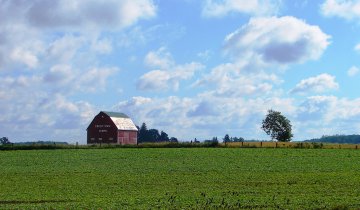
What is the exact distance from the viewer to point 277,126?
178 m

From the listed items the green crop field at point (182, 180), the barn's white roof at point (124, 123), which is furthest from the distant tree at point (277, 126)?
the green crop field at point (182, 180)

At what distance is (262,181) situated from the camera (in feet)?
148

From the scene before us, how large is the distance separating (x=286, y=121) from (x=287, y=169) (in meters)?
120

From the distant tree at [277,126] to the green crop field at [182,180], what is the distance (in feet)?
306

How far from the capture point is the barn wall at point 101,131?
13962 cm

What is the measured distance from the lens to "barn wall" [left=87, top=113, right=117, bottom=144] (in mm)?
139625

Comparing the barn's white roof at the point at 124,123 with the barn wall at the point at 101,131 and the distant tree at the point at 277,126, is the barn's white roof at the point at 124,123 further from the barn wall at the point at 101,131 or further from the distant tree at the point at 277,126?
the distant tree at the point at 277,126

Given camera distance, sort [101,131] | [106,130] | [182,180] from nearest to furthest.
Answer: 1. [182,180]
2. [106,130]
3. [101,131]

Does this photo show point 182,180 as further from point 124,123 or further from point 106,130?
point 124,123

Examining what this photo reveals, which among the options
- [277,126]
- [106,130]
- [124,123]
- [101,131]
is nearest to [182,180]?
[106,130]

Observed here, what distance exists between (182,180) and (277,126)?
13417 cm

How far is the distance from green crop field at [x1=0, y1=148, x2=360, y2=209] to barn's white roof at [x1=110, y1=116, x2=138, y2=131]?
57826 millimetres

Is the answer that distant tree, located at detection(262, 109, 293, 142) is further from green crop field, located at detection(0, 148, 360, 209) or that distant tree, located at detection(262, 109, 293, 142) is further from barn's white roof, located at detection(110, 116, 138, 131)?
green crop field, located at detection(0, 148, 360, 209)

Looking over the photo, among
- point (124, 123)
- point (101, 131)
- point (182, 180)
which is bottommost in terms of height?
point (182, 180)
